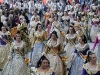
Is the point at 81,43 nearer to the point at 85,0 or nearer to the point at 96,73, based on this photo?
the point at 96,73

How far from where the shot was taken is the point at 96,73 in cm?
679

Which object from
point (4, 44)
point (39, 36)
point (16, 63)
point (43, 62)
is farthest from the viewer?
point (39, 36)

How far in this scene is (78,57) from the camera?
9.23 meters

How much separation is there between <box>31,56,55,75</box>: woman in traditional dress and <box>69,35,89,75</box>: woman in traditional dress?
7.86ft

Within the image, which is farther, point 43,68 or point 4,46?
point 4,46

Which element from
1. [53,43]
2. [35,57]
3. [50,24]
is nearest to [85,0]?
[50,24]

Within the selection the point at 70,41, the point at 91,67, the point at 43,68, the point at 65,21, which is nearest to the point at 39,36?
the point at 70,41

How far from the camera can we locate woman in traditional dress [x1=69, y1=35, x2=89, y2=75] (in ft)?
30.2

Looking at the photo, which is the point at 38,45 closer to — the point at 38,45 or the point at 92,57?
the point at 38,45

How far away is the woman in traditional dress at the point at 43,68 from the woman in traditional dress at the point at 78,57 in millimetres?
2396

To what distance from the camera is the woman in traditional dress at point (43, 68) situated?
22.1 ft

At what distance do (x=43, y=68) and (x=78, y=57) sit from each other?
2.56 metres

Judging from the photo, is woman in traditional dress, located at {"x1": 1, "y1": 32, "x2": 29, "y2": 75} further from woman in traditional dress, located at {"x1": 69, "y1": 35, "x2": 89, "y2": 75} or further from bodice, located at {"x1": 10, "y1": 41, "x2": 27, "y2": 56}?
woman in traditional dress, located at {"x1": 69, "y1": 35, "x2": 89, "y2": 75}

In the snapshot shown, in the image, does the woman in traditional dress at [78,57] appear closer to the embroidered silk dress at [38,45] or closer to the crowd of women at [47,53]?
the crowd of women at [47,53]
